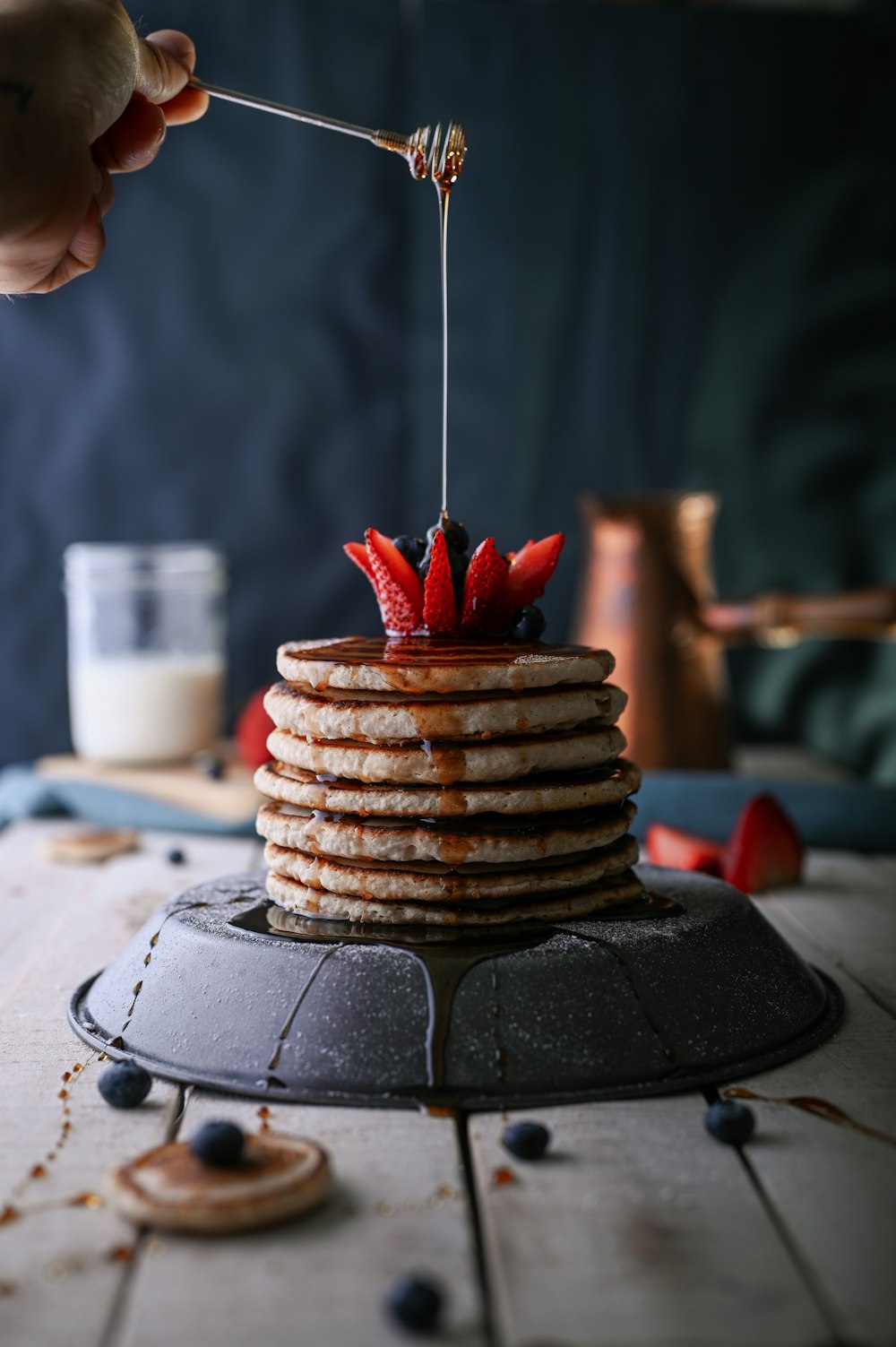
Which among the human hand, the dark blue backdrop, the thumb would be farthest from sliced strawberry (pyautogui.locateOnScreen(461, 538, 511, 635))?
the dark blue backdrop

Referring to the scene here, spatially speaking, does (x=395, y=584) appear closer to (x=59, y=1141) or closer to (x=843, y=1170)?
(x=59, y=1141)

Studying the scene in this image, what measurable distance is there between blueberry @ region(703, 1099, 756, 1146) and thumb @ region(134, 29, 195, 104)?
1458 mm

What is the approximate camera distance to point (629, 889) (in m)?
1.77

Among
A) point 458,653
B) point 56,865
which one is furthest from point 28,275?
point 56,865

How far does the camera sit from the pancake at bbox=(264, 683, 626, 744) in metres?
1.57

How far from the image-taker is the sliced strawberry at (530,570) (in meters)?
1.86

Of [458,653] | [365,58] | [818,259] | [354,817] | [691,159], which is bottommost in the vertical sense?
[354,817]

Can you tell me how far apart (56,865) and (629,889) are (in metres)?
1.44

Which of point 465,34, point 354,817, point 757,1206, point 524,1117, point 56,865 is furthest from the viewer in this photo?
point 465,34

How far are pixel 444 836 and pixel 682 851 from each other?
1115mm

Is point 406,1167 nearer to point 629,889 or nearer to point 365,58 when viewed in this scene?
point 629,889

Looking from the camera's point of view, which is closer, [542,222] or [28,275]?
[28,275]

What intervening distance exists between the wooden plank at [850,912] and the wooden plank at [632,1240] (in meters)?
0.61

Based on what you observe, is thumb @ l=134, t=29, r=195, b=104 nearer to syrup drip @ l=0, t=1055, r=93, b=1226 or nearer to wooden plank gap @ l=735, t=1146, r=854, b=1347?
syrup drip @ l=0, t=1055, r=93, b=1226
